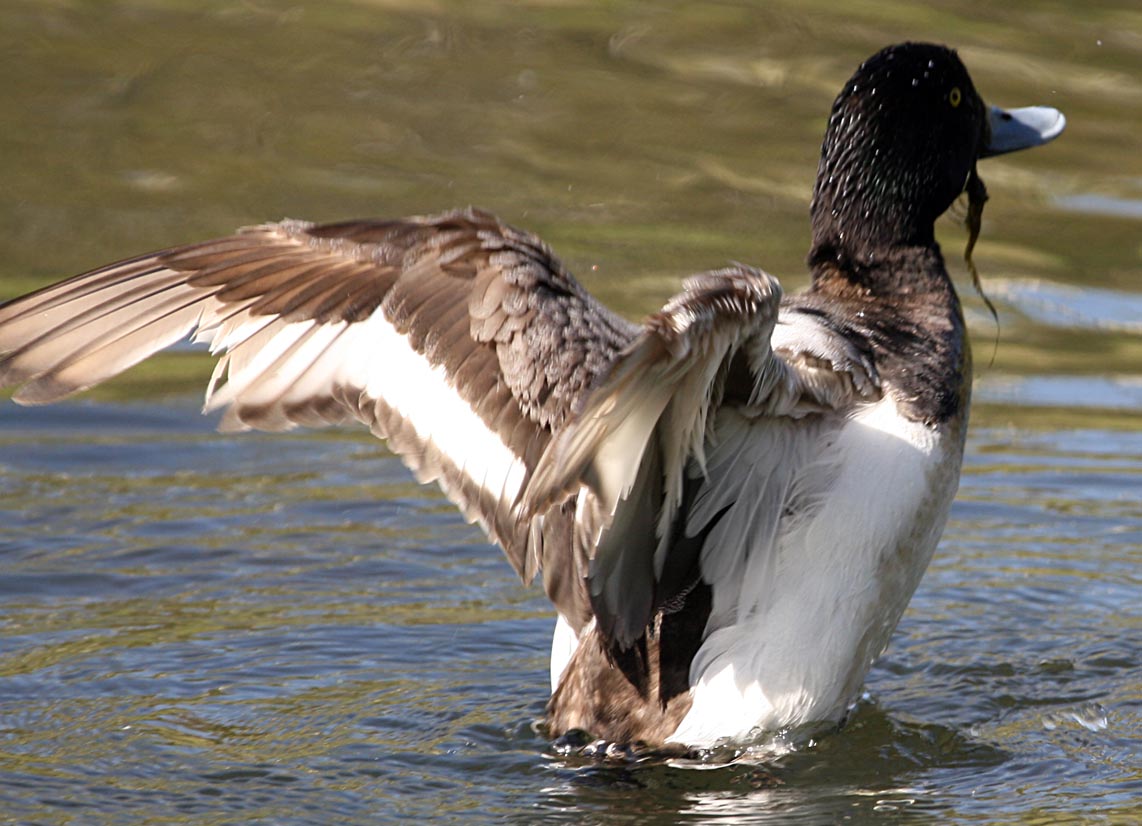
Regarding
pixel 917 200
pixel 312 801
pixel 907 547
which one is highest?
pixel 917 200

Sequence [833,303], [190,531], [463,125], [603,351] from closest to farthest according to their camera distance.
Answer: [603,351] < [833,303] < [190,531] < [463,125]

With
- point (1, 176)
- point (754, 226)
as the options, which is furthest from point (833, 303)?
point (1, 176)

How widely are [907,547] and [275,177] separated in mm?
5741

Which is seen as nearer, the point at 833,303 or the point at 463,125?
the point at 833,303

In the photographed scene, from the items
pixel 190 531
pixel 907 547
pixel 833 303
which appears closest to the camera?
pixel 907 547

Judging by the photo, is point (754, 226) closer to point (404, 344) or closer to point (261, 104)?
point (261, 104)

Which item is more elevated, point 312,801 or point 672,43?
point 672,43

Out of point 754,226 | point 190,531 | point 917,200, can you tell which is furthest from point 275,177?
point 917,200

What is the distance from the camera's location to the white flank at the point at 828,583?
459cm

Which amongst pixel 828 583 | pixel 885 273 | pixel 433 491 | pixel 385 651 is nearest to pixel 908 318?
pixel 885 273

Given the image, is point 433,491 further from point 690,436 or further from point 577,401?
point 690,436

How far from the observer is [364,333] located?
483 centimetres

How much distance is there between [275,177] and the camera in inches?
381

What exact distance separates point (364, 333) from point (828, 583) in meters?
1.34
